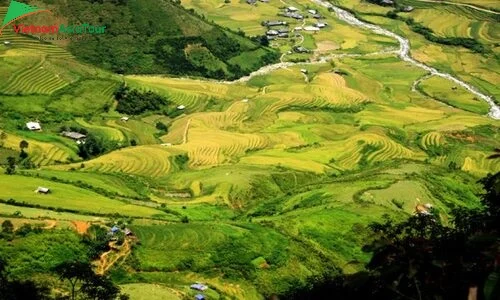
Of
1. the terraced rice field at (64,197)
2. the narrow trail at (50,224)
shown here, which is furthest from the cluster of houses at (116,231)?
the terraced rice field at (64,197)

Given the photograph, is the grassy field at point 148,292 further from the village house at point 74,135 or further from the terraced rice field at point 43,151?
the village house at point 74,135

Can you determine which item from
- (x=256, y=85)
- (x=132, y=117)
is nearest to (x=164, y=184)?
(x=132, y=117)

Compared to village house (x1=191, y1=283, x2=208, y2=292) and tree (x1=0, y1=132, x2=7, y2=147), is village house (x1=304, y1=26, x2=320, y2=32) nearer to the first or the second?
tree (x1=0, y1=132, x2=7, y2=147)

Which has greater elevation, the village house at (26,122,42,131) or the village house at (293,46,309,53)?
the village house at (26,122,42,131)

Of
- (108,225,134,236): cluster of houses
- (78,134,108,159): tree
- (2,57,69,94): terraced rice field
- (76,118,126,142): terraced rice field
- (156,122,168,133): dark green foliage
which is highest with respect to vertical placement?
(108,225,134,236): cluster of houses

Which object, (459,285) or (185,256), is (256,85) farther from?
(459,285)

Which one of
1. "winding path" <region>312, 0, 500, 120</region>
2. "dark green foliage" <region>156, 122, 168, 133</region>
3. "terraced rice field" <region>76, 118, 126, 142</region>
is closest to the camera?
"terraced rice field" <region>76, 118, 126, 142</region>

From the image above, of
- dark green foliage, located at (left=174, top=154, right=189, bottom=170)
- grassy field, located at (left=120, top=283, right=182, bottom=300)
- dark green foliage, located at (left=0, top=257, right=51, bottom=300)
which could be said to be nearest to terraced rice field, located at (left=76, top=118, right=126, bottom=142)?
dark green foliage, located at (left=174, top=154, right=189, bottom=170)
